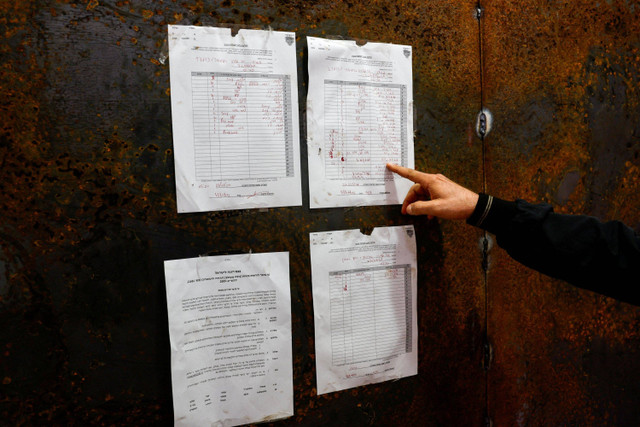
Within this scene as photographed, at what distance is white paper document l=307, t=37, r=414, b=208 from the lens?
910 mm

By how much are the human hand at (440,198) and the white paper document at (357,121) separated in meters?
0.06

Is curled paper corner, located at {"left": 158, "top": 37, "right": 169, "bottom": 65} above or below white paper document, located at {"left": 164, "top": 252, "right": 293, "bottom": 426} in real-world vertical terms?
above

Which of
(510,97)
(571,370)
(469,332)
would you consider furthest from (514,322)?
(510,97)

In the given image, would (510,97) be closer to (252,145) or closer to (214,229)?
(252,145)

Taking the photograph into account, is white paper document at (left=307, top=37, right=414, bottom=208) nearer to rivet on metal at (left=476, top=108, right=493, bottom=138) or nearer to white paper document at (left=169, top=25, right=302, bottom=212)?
white paper document at (left=169, top=25, right=302, bottom=212)

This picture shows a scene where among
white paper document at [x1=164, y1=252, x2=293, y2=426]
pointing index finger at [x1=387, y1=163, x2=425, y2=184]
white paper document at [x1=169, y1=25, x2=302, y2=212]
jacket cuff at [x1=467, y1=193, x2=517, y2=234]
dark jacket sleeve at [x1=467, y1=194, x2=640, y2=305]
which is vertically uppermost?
white paper document at [x1=169, y1=25, x2=302, y2=212]

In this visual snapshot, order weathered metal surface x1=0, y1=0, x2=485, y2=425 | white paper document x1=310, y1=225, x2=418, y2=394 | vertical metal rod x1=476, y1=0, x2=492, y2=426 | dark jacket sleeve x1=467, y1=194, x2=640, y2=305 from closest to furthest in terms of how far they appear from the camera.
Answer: weathered metal surface x1=0, y1=0, x2=485, y2=425
dark jacket sleeve x1=467, y1=194, x2=640, y2=305
white paper document x1=310, y1=225, x2=418, y2=394
vertical metal rod x1=476, y1=0, x2=492, y2=426

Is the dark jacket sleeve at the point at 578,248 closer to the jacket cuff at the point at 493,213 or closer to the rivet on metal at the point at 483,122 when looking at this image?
the jacket cuff at the point at 493,213

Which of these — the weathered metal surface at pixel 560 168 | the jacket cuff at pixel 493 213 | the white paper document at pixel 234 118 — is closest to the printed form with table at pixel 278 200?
the white paper document at pixel 234 118

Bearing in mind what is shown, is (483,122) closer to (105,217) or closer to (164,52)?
(164,52)

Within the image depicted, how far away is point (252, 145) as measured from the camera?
34.1 inches

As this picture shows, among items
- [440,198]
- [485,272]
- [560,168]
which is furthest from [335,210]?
[560,168]

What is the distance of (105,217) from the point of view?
2.55 ft

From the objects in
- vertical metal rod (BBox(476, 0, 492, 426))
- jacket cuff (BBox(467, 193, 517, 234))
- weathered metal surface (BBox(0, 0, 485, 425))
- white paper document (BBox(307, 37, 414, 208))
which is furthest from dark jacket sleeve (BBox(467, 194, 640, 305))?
weathered metal surface (BBox(0, 0, 485, 425))
